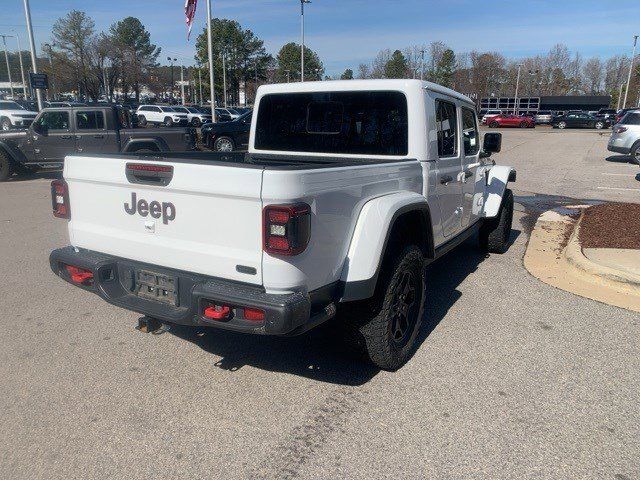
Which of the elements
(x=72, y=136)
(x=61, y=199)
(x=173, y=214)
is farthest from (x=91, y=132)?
(x=173, y=214)

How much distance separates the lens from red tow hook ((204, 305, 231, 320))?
2.72m

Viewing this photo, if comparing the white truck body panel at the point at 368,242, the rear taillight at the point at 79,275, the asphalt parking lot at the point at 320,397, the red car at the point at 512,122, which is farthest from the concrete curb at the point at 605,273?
the red car at the point at 512,122

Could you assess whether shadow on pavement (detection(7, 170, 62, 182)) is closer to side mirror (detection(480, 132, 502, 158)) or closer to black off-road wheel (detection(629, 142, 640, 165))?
side mirror (detection(480, 132, 502, 158))

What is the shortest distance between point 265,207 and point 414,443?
5.00 ft

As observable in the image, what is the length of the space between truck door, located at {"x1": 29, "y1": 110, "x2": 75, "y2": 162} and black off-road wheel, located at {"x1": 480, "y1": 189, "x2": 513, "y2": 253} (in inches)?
405

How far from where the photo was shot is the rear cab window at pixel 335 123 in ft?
13.3

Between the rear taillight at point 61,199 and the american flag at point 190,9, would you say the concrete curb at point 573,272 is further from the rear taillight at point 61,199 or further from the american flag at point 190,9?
the american flag at point 190,9

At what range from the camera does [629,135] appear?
17703 millimetres

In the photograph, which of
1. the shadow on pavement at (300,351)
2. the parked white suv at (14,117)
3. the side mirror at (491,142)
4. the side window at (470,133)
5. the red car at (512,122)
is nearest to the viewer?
the shadow on pavement at (300,351)

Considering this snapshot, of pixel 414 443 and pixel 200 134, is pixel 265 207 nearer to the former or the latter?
pixel 414 443

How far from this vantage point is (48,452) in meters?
2.65

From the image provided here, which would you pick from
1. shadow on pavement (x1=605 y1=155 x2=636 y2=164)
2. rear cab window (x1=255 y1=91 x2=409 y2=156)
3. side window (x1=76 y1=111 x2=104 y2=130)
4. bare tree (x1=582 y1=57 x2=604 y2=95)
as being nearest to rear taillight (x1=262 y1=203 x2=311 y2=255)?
rear cab window (x1=255 y1=91 x2=409 y2=156)

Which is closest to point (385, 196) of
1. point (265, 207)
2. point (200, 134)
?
point (265, 207)

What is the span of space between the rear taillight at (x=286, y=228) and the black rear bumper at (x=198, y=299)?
259 mm
